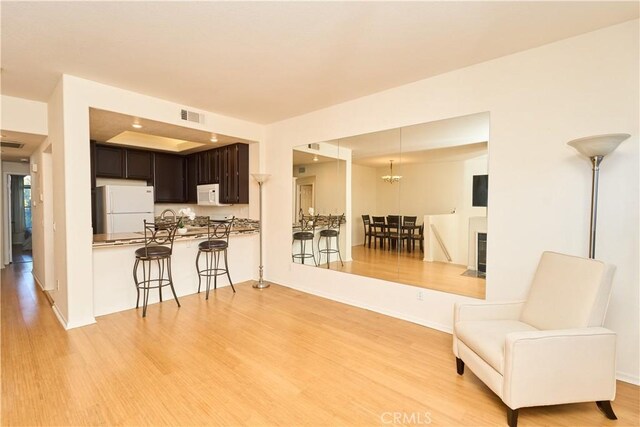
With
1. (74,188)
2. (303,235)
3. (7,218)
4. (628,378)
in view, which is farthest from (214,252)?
(7,218)

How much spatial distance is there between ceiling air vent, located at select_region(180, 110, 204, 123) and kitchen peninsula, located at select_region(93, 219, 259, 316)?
1639 mm

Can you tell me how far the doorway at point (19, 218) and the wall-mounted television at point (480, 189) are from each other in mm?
8840

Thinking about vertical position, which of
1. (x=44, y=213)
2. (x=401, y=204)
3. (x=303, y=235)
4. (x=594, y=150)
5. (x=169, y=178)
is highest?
(x=169, y=178)

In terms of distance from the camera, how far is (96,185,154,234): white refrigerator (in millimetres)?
4695

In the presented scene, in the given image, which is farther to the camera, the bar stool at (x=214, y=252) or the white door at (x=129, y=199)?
the white door at (x=129, y=199)

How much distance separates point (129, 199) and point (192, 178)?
62.7 inches

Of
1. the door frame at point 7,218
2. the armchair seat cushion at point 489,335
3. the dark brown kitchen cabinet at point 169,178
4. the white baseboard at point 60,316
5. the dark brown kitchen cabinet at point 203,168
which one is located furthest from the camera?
the door frame at point 7,218

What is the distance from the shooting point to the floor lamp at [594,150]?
2.05 metres

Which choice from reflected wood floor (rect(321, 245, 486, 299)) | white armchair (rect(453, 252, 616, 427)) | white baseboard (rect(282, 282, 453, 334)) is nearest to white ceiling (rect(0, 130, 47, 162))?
white baseboard (rect(282, 282, 453, 334))

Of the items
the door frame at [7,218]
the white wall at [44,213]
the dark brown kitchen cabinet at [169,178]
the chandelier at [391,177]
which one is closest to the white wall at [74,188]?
the white wall at [44,213]

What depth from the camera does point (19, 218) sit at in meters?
7.52

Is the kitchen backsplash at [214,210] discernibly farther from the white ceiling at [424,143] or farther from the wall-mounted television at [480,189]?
the wall-mounted television at [480,189]

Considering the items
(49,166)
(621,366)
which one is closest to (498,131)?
(621,366)

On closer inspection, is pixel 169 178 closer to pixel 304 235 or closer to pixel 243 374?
pixel 304 235
